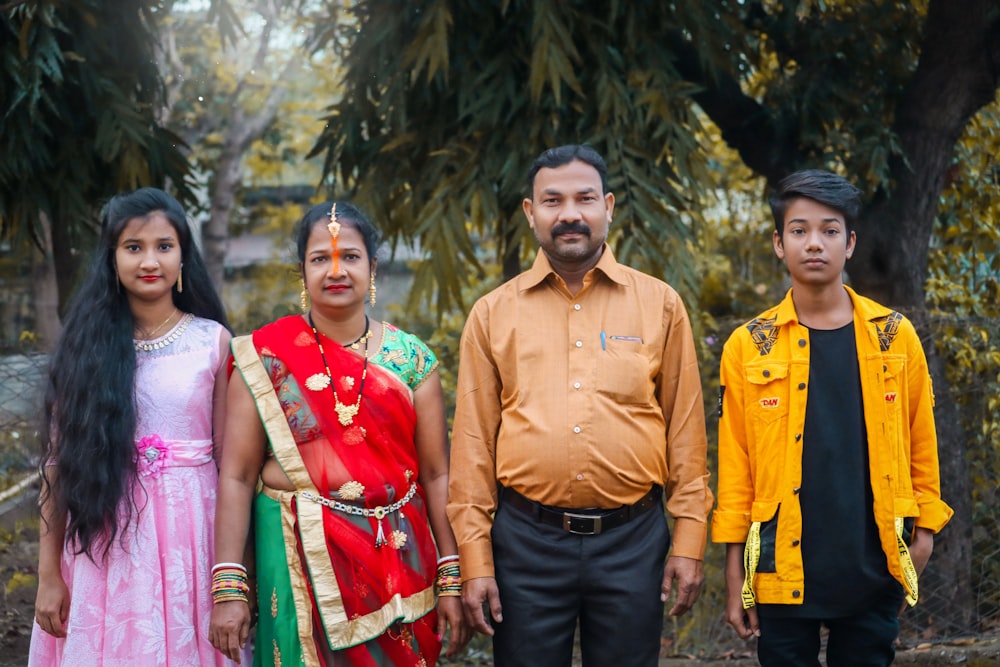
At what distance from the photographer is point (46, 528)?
300cm

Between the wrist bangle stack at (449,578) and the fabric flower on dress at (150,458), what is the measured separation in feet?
2.72

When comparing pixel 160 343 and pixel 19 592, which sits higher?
pixel 160 343

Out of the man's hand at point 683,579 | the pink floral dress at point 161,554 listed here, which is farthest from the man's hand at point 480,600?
the pink floral dress at point 161,554

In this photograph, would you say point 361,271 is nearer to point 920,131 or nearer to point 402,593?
point 402,593

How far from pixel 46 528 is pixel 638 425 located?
167cm

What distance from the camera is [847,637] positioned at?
9.49 feet

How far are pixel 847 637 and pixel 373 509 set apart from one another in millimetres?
1329

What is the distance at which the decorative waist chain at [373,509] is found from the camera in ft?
9.48

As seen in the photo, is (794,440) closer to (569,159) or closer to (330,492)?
(569,159)

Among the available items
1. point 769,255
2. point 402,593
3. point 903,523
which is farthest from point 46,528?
point 769,255

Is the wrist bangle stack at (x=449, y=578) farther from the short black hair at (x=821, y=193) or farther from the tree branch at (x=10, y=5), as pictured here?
the tree branch at (x=10, y=5)

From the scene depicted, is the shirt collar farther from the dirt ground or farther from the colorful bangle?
the dirt ground

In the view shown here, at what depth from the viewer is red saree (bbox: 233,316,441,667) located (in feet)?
9.42

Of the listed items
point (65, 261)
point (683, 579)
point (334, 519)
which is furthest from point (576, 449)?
point (65, 261)
